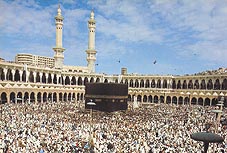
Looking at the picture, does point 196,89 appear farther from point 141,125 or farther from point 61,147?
point 61,147

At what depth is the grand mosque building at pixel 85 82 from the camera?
34844 mm

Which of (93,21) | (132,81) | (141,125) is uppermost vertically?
(93,21)

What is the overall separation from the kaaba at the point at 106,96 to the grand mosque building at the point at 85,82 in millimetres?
11162

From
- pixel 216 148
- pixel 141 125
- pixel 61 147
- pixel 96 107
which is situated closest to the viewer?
pixel 61 147

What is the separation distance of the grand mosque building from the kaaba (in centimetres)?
1116

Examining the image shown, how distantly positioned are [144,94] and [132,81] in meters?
5.95

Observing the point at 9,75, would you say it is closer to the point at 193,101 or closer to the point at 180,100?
the point at 180,100

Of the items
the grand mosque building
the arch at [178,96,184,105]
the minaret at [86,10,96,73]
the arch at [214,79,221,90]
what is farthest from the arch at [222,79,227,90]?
the minaret at [86,10,96,73]

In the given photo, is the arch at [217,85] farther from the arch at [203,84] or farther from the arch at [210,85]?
the arch at [203,84]

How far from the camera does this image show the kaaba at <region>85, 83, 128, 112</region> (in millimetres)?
25484

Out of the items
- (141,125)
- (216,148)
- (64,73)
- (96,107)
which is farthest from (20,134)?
(64,73)

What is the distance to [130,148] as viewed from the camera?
10734mm

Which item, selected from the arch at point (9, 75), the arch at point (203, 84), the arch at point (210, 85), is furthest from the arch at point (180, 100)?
the arch at point (9, 75)

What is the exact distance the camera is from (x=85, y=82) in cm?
4753
